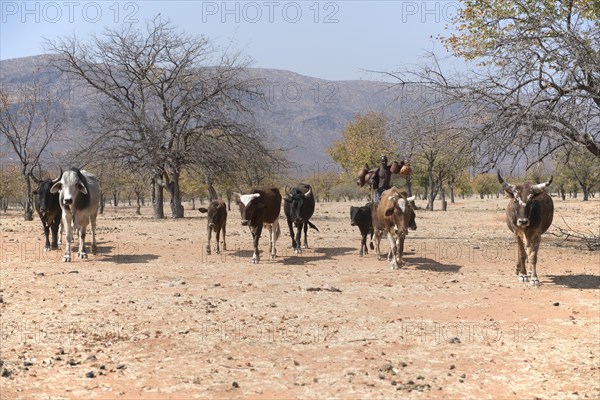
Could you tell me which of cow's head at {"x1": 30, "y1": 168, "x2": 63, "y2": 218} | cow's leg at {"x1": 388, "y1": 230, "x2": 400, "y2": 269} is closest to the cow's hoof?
cow's leg at {"x1": 388, "y1": 230, "x2": 400, "y2": 269}

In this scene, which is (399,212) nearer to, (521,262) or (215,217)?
(521,262)

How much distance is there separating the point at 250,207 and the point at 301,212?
8.67 feet

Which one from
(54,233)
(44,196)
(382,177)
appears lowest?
(54,233)

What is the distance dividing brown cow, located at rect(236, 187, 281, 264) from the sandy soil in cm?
85

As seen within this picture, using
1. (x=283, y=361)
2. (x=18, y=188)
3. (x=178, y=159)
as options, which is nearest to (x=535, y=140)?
(x=283, y=361)

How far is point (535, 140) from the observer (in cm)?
1666

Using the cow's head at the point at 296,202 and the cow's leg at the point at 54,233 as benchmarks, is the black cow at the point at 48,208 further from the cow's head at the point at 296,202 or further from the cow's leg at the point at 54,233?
the cow's head at the point at 296,202

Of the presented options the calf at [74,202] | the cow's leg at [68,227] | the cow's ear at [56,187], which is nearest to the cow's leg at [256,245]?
the calf at [74,202]

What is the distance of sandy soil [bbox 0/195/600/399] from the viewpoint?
5.95 meters

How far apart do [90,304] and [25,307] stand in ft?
3.40

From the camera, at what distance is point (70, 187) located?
14.3m

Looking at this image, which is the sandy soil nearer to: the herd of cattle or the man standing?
the herd of cattle

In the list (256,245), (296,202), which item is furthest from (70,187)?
(296,202)

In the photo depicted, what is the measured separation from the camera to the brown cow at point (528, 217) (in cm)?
1123
